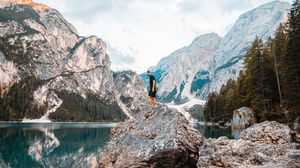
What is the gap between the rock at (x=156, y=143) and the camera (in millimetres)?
14000

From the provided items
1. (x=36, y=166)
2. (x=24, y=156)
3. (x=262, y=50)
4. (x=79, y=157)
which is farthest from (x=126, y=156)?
(x=262, y=50)

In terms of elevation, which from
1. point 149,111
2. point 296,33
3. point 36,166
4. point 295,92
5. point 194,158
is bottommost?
point 36,166

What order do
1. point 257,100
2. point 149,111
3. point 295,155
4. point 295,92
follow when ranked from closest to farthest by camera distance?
point 295,155, point 149,111, point 295,92, point 257,100

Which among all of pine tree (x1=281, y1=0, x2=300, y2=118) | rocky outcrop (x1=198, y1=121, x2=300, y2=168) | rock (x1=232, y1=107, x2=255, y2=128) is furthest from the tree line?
rocky outcrop (x1=198, y1=121, x2=300, y2=168)

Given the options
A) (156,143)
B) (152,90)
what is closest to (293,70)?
(152,90)

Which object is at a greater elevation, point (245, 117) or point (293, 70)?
point (293, 70)

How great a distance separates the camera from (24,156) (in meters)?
43.7

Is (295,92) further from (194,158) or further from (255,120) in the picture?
(194,158)

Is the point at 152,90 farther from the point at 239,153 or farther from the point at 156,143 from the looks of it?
the point at 239,153

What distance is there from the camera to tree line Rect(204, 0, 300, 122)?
136 ft

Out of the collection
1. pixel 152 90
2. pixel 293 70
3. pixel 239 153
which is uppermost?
pixel 293 70

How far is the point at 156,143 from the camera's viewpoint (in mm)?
14344

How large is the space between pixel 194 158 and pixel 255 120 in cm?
5265

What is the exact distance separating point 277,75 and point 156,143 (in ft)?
139
